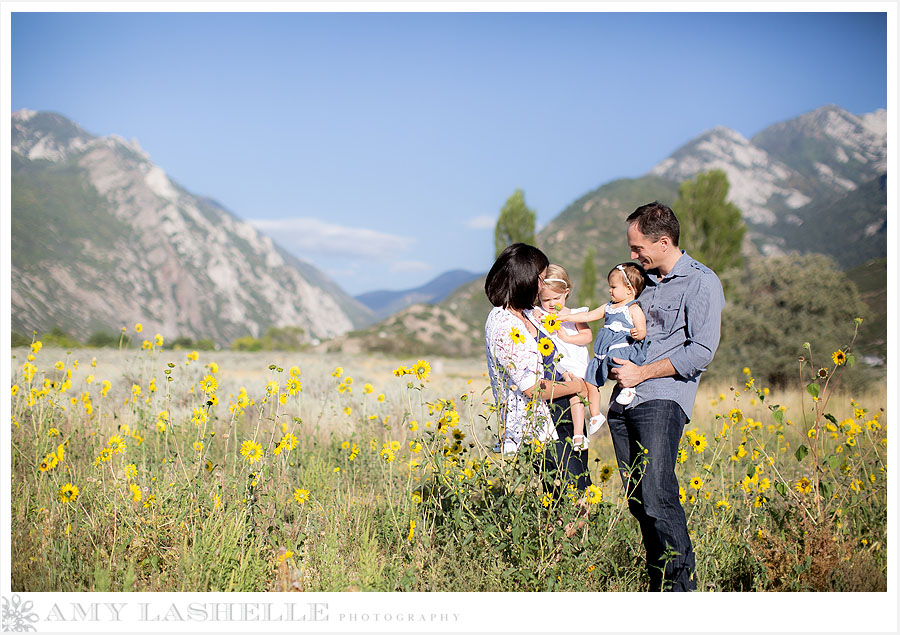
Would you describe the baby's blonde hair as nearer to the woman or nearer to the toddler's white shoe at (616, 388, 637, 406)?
the woman

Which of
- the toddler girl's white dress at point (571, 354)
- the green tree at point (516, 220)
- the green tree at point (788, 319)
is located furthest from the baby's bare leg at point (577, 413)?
the green tree at point (516, 220)

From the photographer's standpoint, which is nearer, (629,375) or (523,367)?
(629,375)

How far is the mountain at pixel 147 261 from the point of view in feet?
178

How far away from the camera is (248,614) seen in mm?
2826

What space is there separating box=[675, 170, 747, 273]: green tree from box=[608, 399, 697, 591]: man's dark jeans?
1626cm

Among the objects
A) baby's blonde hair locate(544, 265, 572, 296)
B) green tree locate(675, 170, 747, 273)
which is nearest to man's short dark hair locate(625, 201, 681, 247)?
baby's blonde hair locate(544, 265, 572, 296)

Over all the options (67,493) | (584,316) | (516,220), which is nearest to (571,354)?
(584,316)

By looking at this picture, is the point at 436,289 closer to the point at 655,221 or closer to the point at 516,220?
the point at 516,220

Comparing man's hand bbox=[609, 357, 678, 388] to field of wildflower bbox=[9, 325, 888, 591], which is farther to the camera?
field of wildflower bbox=[9, 325, 888, 591]

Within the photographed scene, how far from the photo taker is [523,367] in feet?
8.82

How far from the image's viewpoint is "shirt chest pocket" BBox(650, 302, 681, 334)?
2658mm

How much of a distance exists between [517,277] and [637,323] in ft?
1.95

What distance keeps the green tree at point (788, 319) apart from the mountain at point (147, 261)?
42742 millimetres

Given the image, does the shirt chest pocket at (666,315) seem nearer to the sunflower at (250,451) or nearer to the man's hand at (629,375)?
the man's hand at (629,375)
